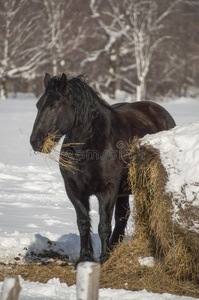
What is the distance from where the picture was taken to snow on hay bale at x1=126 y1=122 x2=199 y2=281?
154 inches

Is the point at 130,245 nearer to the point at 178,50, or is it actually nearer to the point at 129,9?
the point at 129,9

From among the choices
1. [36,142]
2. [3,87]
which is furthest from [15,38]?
→ [36,142]

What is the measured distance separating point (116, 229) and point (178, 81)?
2587 cm

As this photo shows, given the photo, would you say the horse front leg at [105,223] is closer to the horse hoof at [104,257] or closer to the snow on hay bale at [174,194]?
the horse hoof at [104,257]

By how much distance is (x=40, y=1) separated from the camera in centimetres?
2288

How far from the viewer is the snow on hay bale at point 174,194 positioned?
390 cm

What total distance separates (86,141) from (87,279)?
8.48 ft

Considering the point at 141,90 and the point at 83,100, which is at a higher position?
the point at 83,100

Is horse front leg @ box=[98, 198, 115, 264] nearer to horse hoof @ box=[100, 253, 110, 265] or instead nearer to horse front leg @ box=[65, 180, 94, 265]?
horse hoof @ box=[100, 253, 110, 265]

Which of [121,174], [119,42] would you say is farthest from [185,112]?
[121,174]

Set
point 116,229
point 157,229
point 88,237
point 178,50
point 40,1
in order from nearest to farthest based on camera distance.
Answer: point 157,229 < point 88,237 < point 116,229 < point 40,1 < point 178,50

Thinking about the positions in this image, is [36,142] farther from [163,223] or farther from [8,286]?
[8,286]

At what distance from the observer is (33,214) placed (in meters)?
7.16

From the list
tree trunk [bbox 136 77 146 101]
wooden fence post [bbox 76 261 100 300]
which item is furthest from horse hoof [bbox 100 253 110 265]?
tree trunk [bbox 136 77 146 101]
